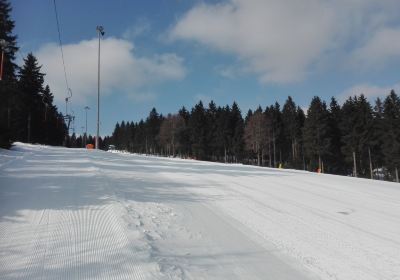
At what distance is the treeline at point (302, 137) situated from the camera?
6110cm

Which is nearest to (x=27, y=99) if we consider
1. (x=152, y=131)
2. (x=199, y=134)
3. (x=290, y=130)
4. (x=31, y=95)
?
(x=31, y=95)

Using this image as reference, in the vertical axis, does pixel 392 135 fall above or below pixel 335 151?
above

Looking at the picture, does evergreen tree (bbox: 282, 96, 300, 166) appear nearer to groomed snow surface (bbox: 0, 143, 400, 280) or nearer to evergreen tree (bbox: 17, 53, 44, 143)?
evergreen tree (bbox: 17, 53, 44, 143)

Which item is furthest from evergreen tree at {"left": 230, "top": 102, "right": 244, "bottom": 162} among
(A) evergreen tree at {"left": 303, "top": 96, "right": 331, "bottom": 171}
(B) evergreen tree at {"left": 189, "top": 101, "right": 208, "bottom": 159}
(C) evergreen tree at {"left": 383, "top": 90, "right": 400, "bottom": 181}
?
(C) evergreen tree at {"left": 383, "top": 90, "right": 400, "bottom": 181}

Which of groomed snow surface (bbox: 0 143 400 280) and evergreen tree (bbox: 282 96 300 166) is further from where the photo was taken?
evergreen tree (bbox: 282 96 300 166)

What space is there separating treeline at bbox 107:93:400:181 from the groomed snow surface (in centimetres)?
3382

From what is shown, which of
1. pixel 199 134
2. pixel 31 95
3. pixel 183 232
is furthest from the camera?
pixel 199 134

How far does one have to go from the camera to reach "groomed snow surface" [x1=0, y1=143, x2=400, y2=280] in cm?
569

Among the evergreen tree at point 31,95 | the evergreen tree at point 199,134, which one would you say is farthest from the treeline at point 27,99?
the evergreen tree at point 199,134

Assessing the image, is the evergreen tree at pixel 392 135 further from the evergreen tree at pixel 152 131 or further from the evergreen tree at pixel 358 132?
the evergreen tree at pixel 152 131

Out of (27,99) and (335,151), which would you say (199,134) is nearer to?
(335,151)

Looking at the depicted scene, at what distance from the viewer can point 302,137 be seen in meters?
73.4

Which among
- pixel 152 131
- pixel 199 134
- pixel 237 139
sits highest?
pixel 152 131

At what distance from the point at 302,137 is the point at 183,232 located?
68.7 meters
